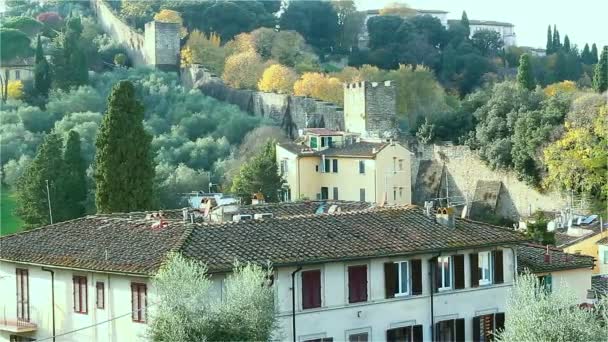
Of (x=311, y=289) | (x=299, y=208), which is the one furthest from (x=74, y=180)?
(x=311, y=289)

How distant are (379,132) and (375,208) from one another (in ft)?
104

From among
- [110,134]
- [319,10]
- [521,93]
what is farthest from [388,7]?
[110,134]

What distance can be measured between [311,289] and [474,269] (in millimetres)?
3278

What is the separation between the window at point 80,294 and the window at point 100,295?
278mm

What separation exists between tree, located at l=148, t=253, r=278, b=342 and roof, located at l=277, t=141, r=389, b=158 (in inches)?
1254

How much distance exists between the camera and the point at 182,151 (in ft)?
189

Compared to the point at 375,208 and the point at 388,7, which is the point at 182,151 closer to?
the point at 375,208

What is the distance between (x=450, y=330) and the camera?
24.4 m

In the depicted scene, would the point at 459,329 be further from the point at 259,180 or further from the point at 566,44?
the point at 566,44

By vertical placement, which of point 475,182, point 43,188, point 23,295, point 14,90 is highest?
point 14,90

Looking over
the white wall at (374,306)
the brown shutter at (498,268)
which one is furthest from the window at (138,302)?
the brown shutter at (498,268)

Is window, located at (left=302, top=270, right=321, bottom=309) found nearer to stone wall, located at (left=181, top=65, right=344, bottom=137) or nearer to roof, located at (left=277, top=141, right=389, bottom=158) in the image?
roof, located at (left=277, top=141, right=389, bottom=158)

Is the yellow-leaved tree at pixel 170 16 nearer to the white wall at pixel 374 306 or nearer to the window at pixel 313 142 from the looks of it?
the window at pixel 313 142

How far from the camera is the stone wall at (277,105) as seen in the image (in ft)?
204
